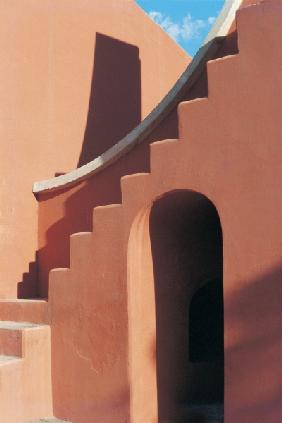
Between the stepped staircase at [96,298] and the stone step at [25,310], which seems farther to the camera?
the stone step at [25,310]

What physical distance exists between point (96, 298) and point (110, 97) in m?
4.19

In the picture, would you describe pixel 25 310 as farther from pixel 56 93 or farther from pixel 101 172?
pixel 56 93

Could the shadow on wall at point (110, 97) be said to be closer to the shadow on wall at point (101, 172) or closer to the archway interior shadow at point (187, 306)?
the shadow on wall at point (101, 172)

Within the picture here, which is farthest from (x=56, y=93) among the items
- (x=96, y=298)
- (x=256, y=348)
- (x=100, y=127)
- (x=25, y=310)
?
(x=256, y=348)

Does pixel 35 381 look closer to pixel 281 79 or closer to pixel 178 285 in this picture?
pixel 178 285

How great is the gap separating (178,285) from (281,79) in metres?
2.63

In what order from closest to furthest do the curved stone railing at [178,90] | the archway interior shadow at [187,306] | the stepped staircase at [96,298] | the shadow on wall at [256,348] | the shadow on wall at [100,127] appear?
the shadow on wall at [256,348], the stepped staircase at [96,298], the archway interior shadow at [187,306], the curved stone railing at [178,90], the shadow on wall at [100,127]

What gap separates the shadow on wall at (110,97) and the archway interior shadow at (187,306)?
2726 millimetres

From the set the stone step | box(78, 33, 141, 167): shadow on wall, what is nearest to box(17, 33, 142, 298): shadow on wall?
box(78, 33, 141, 167): shadow on wall

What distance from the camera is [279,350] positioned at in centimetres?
495

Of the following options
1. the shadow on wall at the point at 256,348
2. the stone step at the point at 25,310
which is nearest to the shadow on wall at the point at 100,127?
the stone step at the point at 25,310

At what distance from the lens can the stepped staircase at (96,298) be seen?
18.2 ft

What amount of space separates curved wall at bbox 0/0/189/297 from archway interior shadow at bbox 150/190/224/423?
7.67ft

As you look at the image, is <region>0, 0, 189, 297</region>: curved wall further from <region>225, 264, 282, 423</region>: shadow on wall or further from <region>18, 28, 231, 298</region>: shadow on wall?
<region>225, 264, 282, 423</region>: shadow on wall
